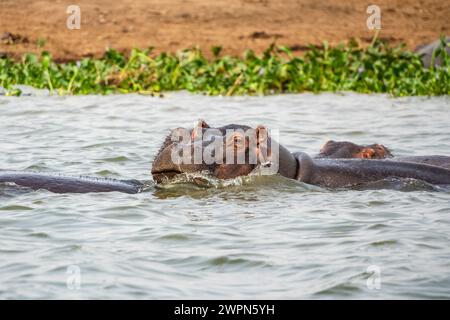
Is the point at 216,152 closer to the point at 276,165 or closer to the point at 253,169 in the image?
the point at 253,169

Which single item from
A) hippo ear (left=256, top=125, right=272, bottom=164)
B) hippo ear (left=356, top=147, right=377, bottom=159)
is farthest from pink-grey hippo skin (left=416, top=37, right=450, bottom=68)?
hippo ear (left=256, top=125, right=272, bottom=164)

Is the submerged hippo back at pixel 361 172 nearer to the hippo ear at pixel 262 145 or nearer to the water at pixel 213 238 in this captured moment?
the water at pixel 213 238

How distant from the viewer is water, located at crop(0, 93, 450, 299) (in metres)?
5.27

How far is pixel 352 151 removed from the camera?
815 centimetres

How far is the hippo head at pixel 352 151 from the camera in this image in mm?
8141

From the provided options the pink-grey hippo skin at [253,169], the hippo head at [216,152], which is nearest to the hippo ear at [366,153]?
the pink-grey hippo skin at [253,169]

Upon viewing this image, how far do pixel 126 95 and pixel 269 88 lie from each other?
6.82 ft

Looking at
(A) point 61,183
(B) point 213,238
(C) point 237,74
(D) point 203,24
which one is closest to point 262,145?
(B) point 213,238

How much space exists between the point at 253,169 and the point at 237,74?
7.83 metres

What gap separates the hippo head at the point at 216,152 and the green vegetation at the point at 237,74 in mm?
7320

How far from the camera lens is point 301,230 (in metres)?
6.47
